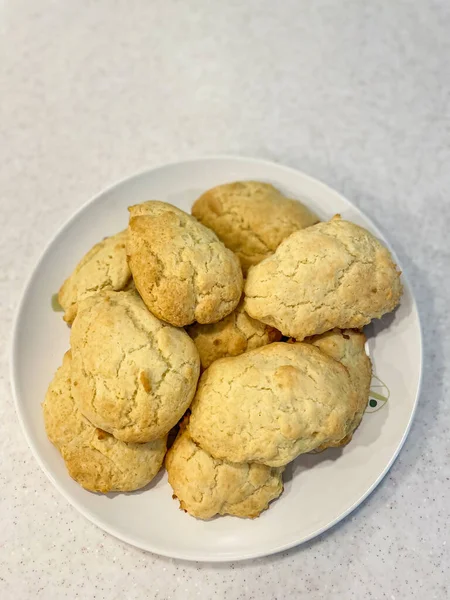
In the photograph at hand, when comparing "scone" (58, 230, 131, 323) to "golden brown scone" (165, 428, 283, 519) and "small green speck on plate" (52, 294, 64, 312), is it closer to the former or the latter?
"small green speck on plate" (52, 294, 64, 312)

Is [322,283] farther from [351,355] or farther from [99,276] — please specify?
[99,276]

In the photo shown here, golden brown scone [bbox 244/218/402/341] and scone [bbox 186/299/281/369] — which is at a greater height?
golden brown scone [bbox 244/218/402/341]

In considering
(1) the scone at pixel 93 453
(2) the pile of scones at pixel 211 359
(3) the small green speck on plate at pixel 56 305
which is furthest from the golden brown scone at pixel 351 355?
(3) the small green speck on plate at pixel 56 305

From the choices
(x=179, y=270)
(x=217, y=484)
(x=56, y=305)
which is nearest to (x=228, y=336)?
(x=179, y=270)

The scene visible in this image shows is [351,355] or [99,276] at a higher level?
[99,276]

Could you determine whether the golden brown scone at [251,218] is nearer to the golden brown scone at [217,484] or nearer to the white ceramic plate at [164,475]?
the white ceramic plate at [164,475]

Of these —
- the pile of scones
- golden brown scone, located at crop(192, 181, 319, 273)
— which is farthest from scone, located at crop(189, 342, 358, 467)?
golden brown scone, located at crop(192, 181, 319, 273)
